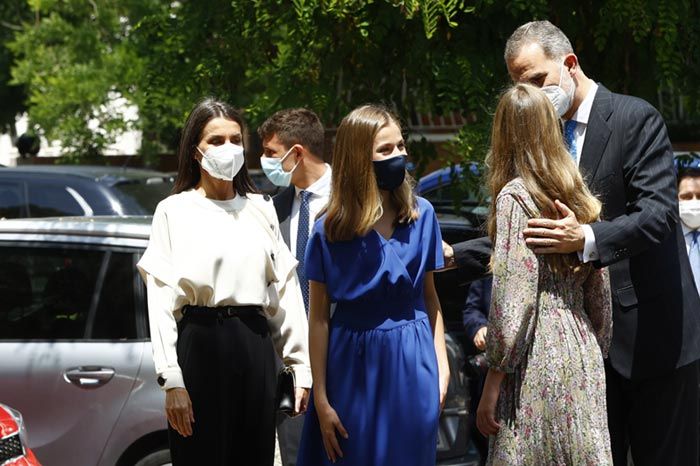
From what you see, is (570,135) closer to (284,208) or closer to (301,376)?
(301,376)

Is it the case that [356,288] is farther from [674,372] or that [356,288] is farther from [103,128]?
[103,128]

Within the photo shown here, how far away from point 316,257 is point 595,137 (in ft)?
3.52

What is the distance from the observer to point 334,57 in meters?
7.24

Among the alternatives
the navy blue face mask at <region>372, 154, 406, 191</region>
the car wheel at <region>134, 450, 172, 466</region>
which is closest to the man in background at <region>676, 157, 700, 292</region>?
the navy blue face mask at <region>372, 154, 406, 191</region>

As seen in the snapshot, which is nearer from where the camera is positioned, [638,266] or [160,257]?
[638,266]

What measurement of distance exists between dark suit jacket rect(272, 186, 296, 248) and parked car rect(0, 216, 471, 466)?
26.7 inches

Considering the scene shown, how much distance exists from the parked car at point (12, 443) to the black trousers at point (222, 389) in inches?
25.1

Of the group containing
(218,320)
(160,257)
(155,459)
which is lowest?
(155,459)

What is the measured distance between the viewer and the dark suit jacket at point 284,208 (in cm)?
613

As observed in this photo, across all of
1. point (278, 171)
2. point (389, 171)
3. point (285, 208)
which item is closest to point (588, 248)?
point (389, 171)

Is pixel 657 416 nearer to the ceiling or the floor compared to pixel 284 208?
nearer to the floor

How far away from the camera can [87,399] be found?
6.16 metres

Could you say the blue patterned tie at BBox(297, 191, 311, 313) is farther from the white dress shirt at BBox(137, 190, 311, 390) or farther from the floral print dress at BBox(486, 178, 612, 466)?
the floral print dress at BBox(486, 178, 612, 466)

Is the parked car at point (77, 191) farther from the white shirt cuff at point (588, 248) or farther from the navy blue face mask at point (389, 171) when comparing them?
the white shirt cuff at point (588, 248)
